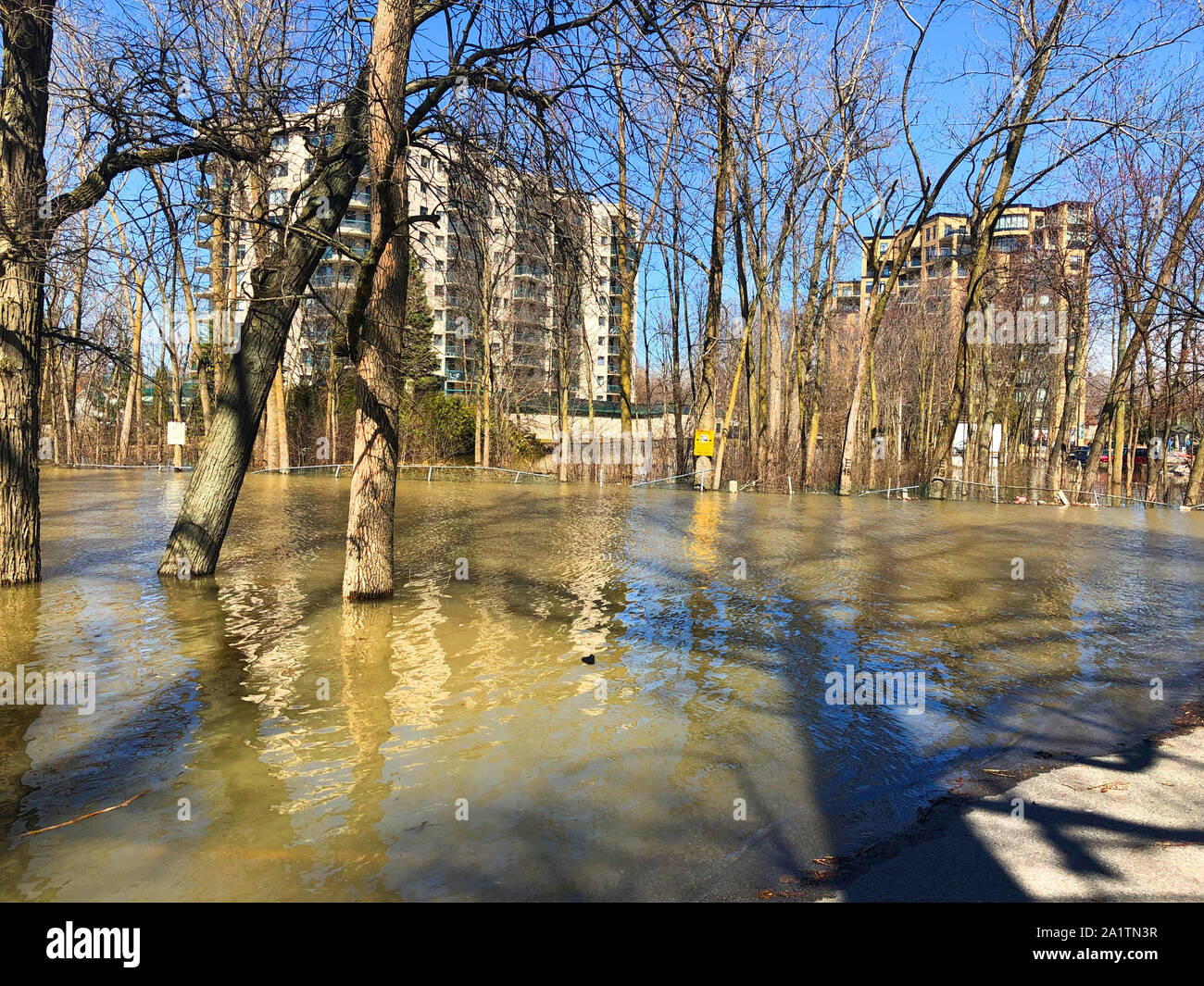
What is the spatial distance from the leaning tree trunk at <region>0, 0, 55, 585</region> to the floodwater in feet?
3.22

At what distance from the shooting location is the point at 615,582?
1075 centimetres

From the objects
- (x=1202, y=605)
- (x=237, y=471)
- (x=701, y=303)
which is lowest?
(x=1202, y=605)

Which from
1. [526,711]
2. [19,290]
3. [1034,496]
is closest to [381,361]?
[19,290]

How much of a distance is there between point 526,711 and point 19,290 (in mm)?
7268

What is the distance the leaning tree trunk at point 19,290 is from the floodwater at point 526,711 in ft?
3.22

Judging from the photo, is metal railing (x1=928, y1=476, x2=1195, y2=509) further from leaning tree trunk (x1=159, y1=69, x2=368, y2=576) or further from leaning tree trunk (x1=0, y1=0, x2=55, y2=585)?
leaning tree trunk (x1=0, y1=0, x2=55, y2=585)

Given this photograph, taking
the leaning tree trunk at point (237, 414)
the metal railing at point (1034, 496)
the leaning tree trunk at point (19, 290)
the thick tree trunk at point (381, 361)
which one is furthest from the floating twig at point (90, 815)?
the metal railing at point (1034, 496)

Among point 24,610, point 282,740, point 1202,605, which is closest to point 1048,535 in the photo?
point 1202,605

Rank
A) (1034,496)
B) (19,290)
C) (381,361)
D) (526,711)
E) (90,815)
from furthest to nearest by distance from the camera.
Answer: (1034,496) → (19,290) → (381,361) → (526,711) → (90,815)

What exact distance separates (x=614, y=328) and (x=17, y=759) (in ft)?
210

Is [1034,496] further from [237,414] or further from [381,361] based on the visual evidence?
[237,414]

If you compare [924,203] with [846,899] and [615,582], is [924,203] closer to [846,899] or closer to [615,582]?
[615,582]

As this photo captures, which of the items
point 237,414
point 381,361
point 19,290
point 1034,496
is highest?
point 19,290

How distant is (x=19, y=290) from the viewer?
28.4ft
